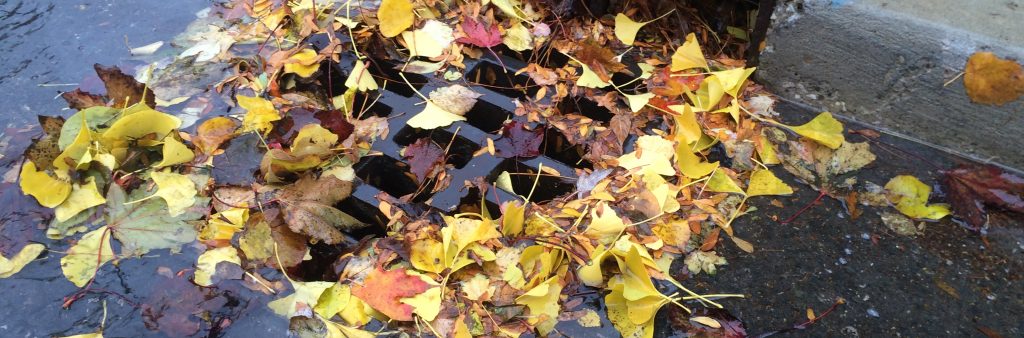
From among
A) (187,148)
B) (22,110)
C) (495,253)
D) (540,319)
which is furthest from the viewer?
(22,110)

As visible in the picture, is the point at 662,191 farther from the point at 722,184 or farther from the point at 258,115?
the point at 258,115

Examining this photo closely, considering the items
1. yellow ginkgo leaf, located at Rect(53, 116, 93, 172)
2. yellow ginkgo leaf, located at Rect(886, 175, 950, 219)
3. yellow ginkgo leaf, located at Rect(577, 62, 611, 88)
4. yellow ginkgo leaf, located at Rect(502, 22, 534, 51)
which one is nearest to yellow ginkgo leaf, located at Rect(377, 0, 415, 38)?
yellow ginkgo leaf, located at Rect(502, 22, 534, 51)

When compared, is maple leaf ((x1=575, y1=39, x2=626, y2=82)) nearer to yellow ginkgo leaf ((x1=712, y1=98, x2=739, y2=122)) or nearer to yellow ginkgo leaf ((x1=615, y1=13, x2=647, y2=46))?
yellow ginkgo leaf ((x1=615, y1=13, x2=647, y2=46))

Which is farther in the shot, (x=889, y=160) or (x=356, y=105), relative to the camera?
(x=356, y=105)

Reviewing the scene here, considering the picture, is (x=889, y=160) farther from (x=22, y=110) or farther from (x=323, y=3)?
(x=22, y=110)

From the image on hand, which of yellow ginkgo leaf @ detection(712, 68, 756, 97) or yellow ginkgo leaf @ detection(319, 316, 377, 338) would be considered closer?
yellow ginkgo leaf @ detection(319, 316, 377, 338)

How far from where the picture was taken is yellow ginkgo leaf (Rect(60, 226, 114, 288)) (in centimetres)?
125

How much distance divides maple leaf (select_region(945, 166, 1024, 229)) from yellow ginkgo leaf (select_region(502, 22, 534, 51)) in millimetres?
1000

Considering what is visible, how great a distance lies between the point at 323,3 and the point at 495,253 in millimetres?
975

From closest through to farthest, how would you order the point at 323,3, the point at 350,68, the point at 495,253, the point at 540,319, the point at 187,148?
the point at 540,319 < the point at 495,253 < the point at 187,148 < the point at 350,68 < the point at 323,3

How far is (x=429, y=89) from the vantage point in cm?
164

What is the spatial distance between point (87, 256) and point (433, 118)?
71 centimetres

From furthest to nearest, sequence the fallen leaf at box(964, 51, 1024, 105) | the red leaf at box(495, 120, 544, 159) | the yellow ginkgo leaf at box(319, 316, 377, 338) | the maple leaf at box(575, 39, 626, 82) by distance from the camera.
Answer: the maple leaf at box(575, 39, 626, 82) < the red leaf at box(495, 120, 544, 159) < the fallen leaf at box(964, 51, 1024, 105) < the yellow ginkgo leaf at box(319, 316, 377, 338)

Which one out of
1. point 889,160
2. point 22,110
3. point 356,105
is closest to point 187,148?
point 356,105
